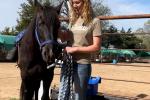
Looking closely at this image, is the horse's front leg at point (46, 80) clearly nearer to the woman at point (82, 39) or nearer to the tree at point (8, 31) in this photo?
the woman at point (82, 39)

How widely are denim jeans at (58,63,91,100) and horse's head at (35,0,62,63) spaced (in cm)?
31

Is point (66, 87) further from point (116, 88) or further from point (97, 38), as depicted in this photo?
point (116, 88)

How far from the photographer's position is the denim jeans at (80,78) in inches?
171

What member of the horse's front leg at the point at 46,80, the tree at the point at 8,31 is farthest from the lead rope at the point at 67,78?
the tree at the point at 8,31

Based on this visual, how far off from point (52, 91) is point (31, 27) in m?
2.64

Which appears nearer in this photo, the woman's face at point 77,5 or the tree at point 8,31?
the woman's face at point 77,5

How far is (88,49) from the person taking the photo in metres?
4.25

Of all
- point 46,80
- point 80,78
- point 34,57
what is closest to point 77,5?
point 80,78

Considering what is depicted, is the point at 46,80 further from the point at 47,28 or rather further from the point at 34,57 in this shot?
the point at 47,28

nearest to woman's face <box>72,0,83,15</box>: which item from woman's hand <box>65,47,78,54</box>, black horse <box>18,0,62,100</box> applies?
woman's hand <box>65,47,78,54</box>

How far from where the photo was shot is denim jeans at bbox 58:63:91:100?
14.3ft

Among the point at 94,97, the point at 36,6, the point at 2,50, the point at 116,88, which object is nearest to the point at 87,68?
the point at 36,6

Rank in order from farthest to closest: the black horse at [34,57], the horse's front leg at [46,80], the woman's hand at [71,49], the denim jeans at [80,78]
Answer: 1. the horse's front leg at [46,80]
2. the black horse at [34,57]
3. the denim jeans at [80,78]
4. the woman's hand at [71,49]

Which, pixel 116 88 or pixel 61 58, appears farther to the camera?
pixel 116 88
